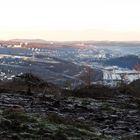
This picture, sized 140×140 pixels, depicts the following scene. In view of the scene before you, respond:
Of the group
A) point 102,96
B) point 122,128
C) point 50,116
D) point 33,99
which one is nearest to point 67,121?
point 50,116

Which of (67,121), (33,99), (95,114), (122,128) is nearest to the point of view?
(67,121)

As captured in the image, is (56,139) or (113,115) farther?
(113,115)

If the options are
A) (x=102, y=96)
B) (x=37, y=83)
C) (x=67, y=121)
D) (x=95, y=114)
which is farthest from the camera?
(x=37, y=83)

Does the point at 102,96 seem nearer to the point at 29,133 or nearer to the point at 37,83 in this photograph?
the point at 37,83

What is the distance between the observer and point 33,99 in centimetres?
3156

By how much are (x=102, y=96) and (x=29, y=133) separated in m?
21.5

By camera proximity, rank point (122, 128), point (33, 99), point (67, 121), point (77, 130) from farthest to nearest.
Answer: point (33, 99)
point (122, 128)
point (67, 121)
point (77, 130)

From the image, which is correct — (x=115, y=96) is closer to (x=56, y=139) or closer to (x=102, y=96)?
(x=102, y=96)

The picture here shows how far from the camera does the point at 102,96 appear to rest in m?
39.1

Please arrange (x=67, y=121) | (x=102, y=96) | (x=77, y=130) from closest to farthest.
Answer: (x=77, y=130) → (x=67, y=121) → (x=102, y=96)

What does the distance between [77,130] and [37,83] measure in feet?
76.6

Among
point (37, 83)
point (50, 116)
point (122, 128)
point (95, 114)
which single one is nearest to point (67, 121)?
point (50, 116)

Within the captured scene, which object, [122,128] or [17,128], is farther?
[122,128]

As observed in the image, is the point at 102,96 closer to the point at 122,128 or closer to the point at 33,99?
the point at 33,99
